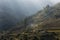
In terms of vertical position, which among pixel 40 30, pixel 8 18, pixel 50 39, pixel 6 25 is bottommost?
pixel 50 39

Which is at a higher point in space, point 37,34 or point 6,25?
point 6,25

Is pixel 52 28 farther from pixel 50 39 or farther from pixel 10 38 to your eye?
pixel 10 38

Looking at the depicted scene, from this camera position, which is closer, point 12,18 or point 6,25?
point 6,25

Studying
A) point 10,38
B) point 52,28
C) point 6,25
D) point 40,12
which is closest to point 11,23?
point 6,25

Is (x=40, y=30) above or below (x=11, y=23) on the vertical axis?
below

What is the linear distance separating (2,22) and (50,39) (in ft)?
30.2

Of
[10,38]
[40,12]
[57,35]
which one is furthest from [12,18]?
[57,35]

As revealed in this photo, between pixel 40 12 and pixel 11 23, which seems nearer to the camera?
pixel 11 23

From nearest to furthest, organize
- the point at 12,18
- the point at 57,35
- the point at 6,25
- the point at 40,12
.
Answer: the point at 57,35 < the point at 6,25 < the point at 12,18 < the point at 40,12

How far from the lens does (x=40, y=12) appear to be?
24656mm

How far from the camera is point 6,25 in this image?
67.6ft

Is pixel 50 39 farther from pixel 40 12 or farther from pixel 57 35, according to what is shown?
pixel 40 12

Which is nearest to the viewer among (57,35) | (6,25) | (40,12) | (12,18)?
(57,35)

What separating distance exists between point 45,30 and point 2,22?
8892 millimetres
